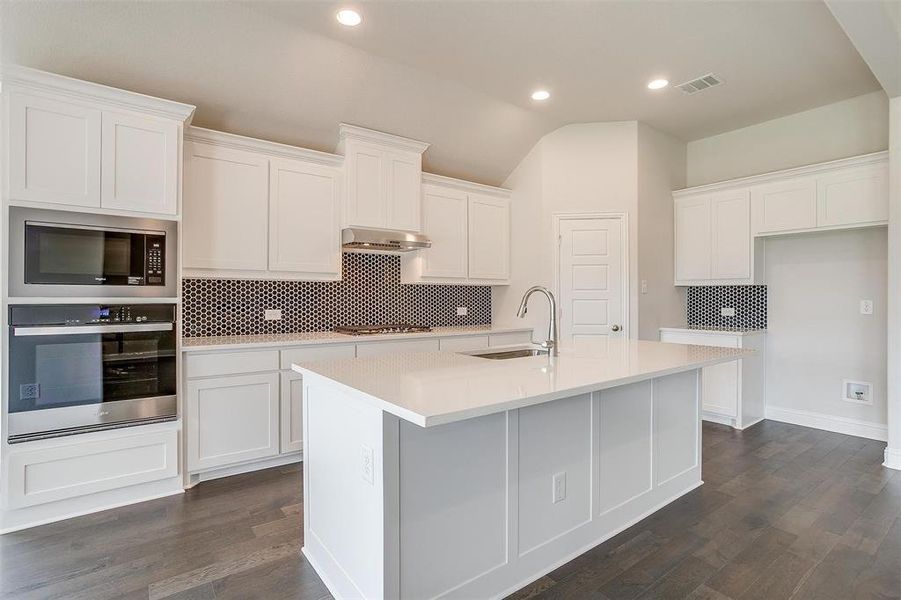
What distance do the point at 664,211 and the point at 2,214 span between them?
16.6 ft

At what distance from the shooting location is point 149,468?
2662 mm

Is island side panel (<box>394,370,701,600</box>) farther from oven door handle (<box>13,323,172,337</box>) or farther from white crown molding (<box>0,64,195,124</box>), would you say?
white crown molding (<box>0,64,195,124</box>)

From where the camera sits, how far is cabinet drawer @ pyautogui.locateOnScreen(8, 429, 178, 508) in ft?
7.68

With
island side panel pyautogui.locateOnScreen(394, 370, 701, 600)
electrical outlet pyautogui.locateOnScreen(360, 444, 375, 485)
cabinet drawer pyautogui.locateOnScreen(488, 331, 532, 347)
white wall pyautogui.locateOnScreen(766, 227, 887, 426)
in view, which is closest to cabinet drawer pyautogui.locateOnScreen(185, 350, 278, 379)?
electrical outlet pyautogui.locateOnScreen(360, 444, 375, 485)

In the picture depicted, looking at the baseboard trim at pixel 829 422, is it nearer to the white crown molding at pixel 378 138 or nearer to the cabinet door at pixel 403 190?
the cabinet door at pixel 403 190

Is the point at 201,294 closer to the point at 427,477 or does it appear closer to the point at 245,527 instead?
the point at 245,527

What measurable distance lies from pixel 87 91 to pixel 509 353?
9.03ft

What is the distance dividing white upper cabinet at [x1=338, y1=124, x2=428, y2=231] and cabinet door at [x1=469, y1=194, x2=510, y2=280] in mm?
778

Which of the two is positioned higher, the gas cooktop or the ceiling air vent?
the ceiling air vent

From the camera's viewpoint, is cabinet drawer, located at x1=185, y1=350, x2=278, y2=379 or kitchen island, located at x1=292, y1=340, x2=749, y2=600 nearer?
kitchen island, located at x1=292, y1=340, x2=749, y2=600

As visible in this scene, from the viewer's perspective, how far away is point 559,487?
2.00m

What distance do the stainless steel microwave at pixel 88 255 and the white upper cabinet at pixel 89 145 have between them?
9 centimetres

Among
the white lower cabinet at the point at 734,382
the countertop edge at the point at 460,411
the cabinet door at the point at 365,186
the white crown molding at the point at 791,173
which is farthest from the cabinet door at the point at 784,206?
the cabinet door at the point at 365,186

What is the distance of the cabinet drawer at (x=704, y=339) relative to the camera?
407cm
